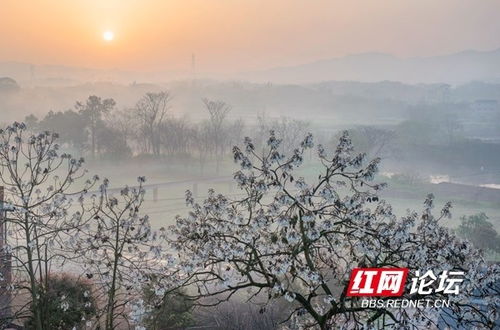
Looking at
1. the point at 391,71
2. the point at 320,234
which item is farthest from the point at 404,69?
the point at 320,234

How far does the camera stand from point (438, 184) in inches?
529

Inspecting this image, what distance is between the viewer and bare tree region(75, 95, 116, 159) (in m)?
13.6

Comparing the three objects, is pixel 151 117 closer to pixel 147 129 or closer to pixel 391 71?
pixel 147 129

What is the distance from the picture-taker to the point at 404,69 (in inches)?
882

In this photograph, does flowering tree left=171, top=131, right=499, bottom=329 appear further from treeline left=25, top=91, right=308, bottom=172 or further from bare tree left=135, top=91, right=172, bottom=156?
bare tree left=135, top=91, right=172, bottom=156

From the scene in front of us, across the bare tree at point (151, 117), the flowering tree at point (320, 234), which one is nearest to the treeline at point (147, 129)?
the bare tree at point (151, 117)

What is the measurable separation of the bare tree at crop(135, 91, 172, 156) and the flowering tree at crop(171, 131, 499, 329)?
12318mm

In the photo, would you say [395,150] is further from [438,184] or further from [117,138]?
[117,138]

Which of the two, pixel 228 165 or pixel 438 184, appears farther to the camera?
pixel 228 165

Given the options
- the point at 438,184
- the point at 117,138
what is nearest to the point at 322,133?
the point at 438,184

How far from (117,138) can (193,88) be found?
509cm

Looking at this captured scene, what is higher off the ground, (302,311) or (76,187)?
(302,311)

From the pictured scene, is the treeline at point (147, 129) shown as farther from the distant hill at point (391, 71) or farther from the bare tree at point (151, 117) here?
the distant hill at point (391, 71)

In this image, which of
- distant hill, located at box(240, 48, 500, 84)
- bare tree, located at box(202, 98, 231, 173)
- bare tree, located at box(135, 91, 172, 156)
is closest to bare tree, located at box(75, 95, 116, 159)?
bare tree, located at box(135, 91, 172, 156)
